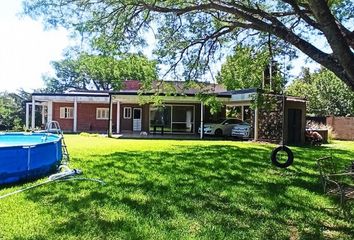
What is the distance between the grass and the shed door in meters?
12.0

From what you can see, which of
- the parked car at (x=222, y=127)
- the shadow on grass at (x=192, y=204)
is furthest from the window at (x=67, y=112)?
the shadow on grass at (x=192, y=204)

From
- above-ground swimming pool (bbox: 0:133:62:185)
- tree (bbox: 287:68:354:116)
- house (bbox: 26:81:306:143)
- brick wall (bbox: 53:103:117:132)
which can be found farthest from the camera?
tree (bbox: 287:68:354:116)

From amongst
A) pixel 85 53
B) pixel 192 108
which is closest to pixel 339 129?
pixel 192 108

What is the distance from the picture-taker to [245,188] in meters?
9.06

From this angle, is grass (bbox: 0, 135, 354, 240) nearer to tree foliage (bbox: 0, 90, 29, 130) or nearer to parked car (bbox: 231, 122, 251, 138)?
parked car (bbox: 231, 122, 251, 138)

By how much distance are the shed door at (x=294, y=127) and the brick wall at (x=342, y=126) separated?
29.6 ft

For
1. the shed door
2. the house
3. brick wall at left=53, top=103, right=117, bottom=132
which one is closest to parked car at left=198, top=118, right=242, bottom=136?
the house

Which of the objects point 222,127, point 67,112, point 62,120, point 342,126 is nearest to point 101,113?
point 67,112

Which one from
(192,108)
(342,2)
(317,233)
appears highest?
(342,2)

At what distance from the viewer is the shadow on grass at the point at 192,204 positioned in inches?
228

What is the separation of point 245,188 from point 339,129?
24.8 m

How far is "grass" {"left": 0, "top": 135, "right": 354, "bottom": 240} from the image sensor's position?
5.68 m

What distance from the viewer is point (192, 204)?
291 inches

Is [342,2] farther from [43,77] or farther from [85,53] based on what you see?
[43,77]
